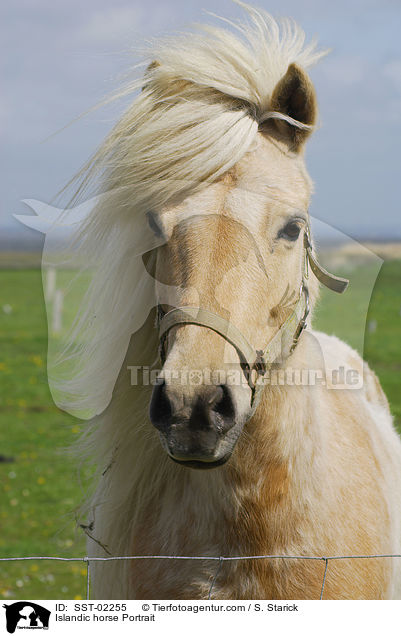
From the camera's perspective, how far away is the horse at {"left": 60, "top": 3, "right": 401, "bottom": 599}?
1.99 m

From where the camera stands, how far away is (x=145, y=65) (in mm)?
2451

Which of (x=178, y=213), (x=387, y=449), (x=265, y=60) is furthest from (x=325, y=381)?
(x=265, y=60)

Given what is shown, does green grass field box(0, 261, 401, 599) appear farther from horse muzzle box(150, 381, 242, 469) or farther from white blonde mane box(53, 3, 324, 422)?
horse muzzle box(150, 381, 242, 469)

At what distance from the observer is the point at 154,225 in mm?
2174

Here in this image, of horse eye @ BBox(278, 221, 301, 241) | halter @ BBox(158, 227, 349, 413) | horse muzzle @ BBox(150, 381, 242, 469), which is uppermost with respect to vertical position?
horse eye @ BBox(278, 221, 301, 241)

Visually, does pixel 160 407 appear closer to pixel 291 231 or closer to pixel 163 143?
pixel 291 231

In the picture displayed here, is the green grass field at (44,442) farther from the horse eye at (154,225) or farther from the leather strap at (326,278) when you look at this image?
the horse eye at (154,225)

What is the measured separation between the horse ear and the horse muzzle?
3.36ft

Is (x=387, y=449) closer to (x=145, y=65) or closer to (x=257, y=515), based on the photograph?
(x=257, y=515)

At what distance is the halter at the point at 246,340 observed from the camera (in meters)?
1.94
